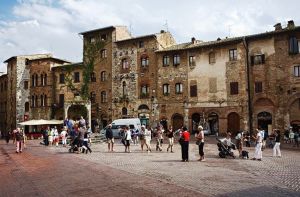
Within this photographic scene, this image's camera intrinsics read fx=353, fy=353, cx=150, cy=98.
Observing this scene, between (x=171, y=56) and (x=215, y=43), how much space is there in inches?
212

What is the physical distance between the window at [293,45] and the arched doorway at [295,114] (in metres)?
4.45

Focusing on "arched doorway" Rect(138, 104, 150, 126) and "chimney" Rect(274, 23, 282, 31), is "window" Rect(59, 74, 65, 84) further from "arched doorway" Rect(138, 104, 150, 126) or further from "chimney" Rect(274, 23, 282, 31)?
"chimney" Rect(274, 23, 282, 31)

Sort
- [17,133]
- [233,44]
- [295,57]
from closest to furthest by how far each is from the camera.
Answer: [17,133], [295,57], [233,44]

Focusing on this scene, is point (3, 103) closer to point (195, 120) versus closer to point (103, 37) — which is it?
point (103, 37)

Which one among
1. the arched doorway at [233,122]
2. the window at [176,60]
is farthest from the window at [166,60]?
the arched doorway at [233,122]

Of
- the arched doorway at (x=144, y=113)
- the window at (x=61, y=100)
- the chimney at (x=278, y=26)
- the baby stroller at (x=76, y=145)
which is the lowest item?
the baby stroller at (x=76, y=145)

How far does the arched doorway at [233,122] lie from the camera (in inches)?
1373

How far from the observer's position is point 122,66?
42375 millimetres

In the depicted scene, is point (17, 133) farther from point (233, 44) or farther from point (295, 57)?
point (295, 57)

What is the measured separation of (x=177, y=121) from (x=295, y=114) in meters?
12.1

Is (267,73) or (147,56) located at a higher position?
(147,56)

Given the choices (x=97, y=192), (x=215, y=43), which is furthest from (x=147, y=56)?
(x=97, y=192)

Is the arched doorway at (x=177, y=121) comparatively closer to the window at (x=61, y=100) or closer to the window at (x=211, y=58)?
the window at (x=211, y=58)

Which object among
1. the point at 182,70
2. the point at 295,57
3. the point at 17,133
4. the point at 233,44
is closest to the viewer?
the point at 17,133
